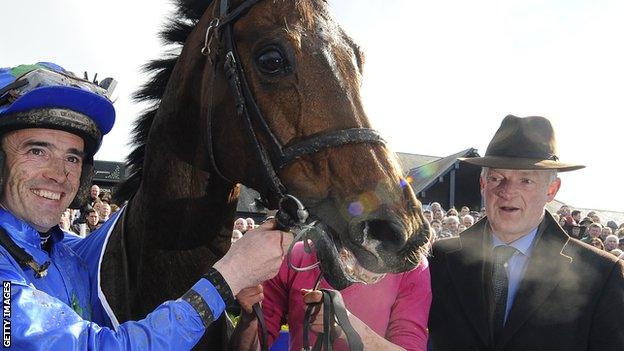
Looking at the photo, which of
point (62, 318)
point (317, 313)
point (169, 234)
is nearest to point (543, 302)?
point (317, 313)

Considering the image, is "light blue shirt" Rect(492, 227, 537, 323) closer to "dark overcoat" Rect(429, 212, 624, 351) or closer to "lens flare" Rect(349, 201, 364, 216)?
"dark overcoat" Rect(429, 212, 624, 351)

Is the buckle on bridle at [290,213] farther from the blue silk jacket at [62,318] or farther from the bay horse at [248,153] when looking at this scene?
the blue silk jacket at [62,318]

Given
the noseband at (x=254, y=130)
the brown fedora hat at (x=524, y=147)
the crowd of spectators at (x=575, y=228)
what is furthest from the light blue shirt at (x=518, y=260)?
the crowd of spectators at (x=575, y=228)

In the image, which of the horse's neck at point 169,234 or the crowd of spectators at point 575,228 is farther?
the crowd of spectators at point 575,228

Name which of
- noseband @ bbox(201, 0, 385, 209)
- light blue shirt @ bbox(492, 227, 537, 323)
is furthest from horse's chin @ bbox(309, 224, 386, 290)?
light blue shirt @ bbox(492, 227, 537, 323)

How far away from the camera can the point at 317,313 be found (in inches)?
86.3

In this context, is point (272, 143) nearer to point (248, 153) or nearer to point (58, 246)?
point (248, 153)

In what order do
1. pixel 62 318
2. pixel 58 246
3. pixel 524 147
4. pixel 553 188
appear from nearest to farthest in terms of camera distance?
pixel 62 318, pixel 58 246, pixel 524 147, pixel 553 188

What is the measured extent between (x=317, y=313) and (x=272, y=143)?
0.69 metres

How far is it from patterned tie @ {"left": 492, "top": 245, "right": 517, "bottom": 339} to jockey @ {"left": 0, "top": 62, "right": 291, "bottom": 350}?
4.82ft

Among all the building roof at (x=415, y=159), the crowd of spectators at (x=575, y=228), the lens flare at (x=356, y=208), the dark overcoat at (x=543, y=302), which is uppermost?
the lens flare at (x=356, y=208)

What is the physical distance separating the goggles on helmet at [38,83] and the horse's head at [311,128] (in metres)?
0.54

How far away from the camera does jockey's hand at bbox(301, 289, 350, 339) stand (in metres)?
2.12

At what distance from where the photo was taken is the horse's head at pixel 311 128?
1.91 m
